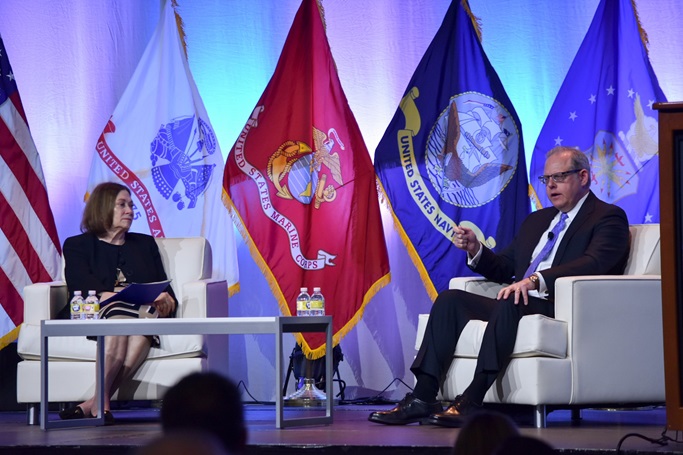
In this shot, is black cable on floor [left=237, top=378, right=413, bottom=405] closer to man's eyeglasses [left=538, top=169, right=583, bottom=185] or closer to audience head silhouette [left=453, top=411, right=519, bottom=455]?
man's eyeglasses [left=538, top=169, right=583, bottom=185]

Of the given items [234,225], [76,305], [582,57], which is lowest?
[76,305]

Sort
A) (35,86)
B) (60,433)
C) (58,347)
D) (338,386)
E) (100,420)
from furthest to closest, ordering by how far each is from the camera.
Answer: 1. (35,86)
2. (338,386)
3. (58,347)
4. (100,420)
5. (60,433)

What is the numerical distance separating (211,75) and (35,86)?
1.13 m

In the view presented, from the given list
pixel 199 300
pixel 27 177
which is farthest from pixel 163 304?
pixel 27 177

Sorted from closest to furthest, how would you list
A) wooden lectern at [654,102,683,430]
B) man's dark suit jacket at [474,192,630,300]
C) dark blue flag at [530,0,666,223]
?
wooden lectern at [654,102,683,430] < man's dark suit jacket at [474,192,630,300] < dark blue flag at [530,0,666,223]

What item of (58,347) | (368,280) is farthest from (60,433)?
(368,280)

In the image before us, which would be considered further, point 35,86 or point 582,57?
point 35,86

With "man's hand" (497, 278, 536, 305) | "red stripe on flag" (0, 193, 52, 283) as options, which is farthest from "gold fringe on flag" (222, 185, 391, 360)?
"man's hand" (497, 278, 536, 305)

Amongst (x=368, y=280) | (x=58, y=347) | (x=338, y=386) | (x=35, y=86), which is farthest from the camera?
(x=35, y=86)

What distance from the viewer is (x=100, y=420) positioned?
4.43m

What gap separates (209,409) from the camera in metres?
1.36

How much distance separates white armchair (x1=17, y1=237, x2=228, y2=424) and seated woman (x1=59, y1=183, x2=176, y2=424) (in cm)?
7

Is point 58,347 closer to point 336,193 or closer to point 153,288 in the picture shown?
point 153,288

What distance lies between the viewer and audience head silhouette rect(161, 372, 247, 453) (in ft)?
4.42
